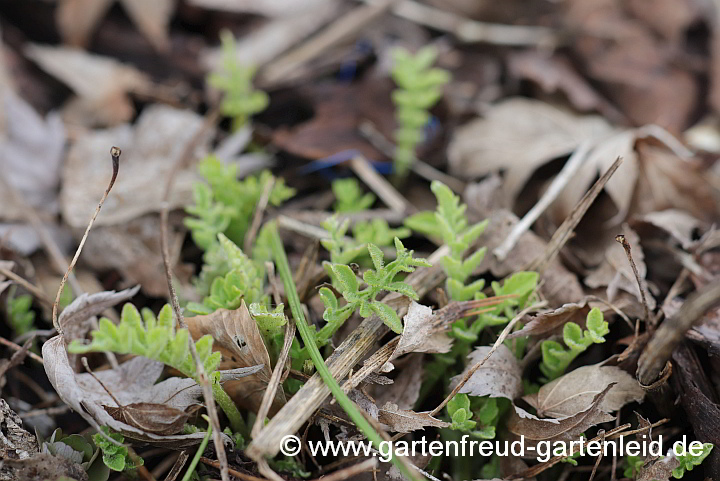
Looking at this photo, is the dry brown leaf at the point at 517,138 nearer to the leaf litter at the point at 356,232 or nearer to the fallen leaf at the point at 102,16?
the leaf litter at the point at 356,232

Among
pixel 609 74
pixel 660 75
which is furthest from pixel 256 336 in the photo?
pixel 660 75

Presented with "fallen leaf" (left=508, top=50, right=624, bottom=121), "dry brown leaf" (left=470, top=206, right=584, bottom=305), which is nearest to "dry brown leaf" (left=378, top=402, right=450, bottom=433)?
"dry brown leaf" (left=470, top=206, right=584, bottom=305)

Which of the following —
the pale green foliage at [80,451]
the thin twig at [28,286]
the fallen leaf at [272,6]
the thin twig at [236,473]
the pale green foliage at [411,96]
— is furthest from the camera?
the fallen leaf at [272,6]

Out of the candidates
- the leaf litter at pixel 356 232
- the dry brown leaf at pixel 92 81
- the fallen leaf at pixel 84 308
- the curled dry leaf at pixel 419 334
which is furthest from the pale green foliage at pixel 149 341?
the dry brown leaf at pixel 92 81

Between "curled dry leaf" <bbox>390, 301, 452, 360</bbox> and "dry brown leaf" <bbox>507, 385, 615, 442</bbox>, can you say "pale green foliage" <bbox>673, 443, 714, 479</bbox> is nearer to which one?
"dry brown leaf" <bbox>507, 385, 615, 442</bbox>

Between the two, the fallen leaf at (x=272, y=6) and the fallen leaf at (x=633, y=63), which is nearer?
the fallen leaf at (x=633, y=63)
